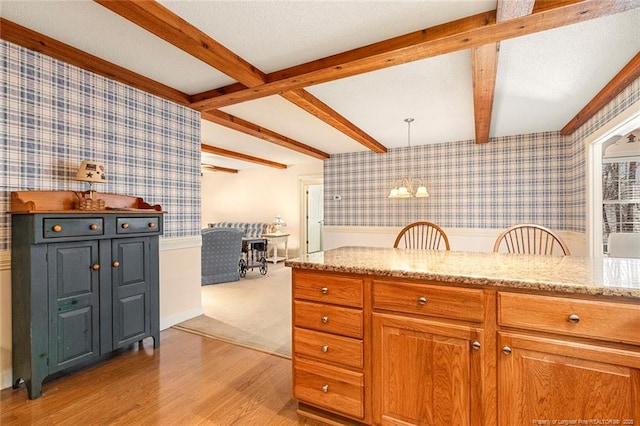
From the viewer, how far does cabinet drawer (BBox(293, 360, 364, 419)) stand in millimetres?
1570

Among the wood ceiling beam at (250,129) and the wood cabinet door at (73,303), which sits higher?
the wood ceiling beam at (250,129)

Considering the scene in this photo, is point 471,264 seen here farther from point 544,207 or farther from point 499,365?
point 544,207

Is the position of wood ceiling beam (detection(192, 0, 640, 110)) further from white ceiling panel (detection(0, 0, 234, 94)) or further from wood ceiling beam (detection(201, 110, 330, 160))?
wood ceiling beam (detection(201, 110, 330, 160))

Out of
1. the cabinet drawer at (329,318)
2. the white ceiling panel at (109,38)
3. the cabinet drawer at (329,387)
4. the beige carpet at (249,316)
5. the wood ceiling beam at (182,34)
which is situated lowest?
the beige carpet at (249,316)

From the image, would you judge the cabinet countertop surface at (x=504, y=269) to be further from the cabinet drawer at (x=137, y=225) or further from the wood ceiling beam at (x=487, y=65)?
the cabinet drawer at (x=137, y=225)

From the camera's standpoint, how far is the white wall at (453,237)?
4246 mm

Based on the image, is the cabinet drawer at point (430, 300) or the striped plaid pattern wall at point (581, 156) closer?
the cabinet drawer at point (430, 300)

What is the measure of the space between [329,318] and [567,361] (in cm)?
100

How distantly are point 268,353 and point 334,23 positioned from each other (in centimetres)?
250

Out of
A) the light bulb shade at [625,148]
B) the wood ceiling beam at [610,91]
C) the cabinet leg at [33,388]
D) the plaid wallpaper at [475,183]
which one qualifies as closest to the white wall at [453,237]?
the plaid wallpaper at [475,183]

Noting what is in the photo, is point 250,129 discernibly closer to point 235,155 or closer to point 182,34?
point 235,155

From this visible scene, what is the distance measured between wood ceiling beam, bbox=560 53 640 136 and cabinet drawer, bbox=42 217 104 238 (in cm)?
413

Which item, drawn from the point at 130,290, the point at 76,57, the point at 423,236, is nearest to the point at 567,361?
the point at 130,290

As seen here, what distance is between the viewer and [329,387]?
1.64 metres
